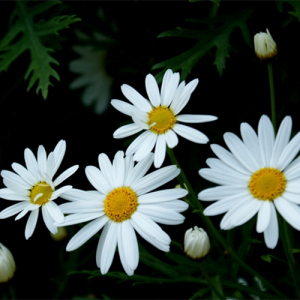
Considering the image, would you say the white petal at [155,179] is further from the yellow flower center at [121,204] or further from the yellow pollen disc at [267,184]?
the yellow pollen disc at [267,184]

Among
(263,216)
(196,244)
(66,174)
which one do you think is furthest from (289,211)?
(66,174)

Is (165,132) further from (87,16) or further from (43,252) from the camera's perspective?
(43,252)

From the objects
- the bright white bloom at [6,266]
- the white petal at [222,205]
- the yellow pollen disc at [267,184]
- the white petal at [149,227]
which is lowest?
the bright white bloom at [6,266]

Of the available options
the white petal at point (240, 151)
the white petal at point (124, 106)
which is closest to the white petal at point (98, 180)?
the white petal at point (124, 106)

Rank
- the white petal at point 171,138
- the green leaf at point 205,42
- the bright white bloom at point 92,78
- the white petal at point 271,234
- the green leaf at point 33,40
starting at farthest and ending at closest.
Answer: the bright white bloom at point 92,78 < the green leaf at point 33,40 < the green leaf at point 205,42 < the white petal at point 171,138 < the white petal at point 271,234

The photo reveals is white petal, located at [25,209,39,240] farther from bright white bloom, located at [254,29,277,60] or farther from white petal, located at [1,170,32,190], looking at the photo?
bright white bloom, located at [254,29,277,60]
